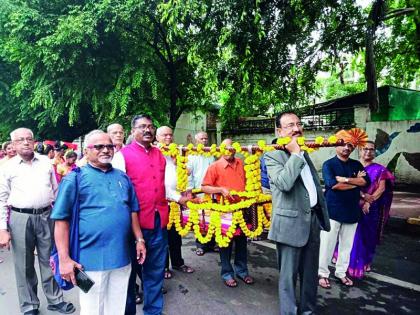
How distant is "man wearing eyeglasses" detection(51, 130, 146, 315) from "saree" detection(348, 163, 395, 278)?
114 inches

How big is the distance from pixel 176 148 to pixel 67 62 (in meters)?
6.06

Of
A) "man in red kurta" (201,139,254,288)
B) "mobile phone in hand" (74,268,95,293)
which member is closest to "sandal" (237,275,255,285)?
"man in red kurta" (201,139,254,288)

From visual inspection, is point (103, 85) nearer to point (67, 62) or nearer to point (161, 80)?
point (67, 62)

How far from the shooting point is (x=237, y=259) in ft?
13.0

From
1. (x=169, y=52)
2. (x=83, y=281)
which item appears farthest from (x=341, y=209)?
(x=169, y=52)

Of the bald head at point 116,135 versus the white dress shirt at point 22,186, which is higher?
the bald head at point 116,135

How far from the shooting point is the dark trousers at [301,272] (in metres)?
2.82

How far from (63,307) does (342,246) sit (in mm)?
3203

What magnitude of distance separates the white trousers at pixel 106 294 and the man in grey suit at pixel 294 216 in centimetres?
133

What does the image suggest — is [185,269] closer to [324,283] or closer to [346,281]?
[324,283]

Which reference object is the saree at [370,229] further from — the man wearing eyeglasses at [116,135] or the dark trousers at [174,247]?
the man wearing eyeglasses at [116,135]

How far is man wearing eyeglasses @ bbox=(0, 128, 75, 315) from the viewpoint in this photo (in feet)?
10.4

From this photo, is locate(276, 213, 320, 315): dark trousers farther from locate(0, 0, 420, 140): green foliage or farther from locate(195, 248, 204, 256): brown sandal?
locate(0, 0, 420, 140): green foliage

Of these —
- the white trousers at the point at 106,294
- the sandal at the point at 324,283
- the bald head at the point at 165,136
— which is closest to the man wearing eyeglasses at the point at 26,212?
the white trousers at the point at 106,294
